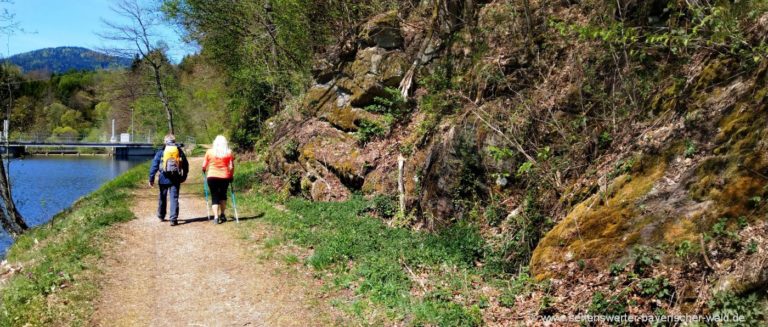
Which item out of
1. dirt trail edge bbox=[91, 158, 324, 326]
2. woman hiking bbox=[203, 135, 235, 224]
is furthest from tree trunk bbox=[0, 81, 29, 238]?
woman hiking bbox=[203, 135, 235, 224]

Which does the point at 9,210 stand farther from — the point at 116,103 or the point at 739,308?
the point at 116,103

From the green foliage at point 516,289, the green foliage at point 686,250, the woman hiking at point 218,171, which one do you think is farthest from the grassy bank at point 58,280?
the green foliage at point 686,250

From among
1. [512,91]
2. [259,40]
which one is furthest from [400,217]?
[259,40]

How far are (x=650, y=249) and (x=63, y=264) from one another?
8005 millimetres

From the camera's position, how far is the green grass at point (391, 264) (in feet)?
19.2

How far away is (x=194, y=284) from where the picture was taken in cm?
720

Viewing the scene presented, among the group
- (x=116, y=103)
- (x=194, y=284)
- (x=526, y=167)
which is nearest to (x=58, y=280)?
(x=194, y=284)

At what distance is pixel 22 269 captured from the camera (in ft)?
25.8

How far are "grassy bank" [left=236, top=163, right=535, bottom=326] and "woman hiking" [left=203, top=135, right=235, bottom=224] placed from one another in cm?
148

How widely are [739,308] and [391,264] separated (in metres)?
4.28

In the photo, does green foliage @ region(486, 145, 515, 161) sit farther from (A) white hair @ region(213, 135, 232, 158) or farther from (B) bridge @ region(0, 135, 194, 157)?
(B) bridge @ region(0, 135, 194, 157)

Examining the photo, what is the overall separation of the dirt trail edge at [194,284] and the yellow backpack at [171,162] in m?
1.25

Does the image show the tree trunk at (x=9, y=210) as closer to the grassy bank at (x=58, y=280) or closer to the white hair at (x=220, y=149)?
the grassy bank at (x=58, y=280)

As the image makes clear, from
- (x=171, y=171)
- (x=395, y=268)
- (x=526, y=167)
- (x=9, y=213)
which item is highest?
(x=526, y=167)
